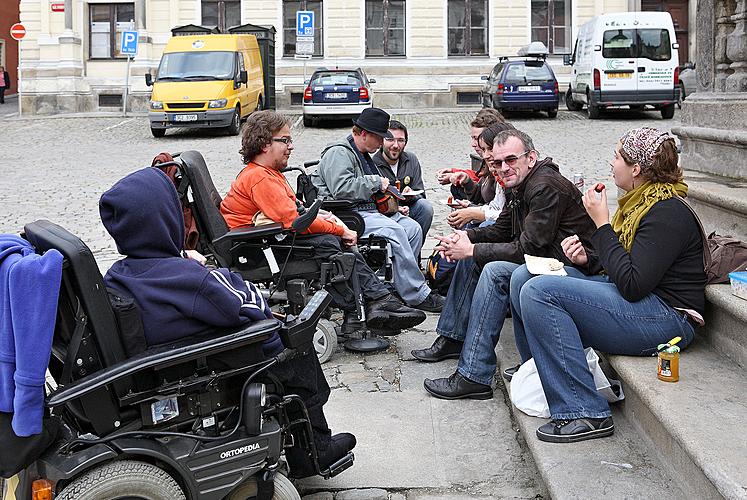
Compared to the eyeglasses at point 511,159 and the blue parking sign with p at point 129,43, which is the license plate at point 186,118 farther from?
the eyeglasses at point 511,159

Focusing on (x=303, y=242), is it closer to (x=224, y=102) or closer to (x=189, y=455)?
(x=189, y=455)

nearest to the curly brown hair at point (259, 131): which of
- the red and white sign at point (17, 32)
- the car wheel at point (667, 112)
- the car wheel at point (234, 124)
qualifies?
the car wheel at point (234, 124)

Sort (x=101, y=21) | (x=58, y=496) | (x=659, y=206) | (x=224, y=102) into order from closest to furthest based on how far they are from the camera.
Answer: (x=58, y=496), (x=659, y=206), (x=224, y=102), (x=101, y=21)

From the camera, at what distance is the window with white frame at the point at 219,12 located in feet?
107

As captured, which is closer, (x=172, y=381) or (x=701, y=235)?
(x=172, y=381)

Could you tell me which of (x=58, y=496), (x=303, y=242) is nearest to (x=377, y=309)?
(x=303, y=242)

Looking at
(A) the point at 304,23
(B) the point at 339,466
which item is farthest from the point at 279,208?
(A) the point at 304,23

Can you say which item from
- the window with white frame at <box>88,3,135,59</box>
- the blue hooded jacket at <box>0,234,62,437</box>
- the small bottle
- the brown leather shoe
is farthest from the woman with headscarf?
the window with white frame at <box>88,3,135,59</box>

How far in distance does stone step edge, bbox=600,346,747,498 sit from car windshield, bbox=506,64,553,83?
2062cm

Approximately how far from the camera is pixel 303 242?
5961 mm

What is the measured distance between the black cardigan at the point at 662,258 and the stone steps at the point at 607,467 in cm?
57

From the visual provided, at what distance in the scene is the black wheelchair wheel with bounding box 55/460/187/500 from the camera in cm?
314

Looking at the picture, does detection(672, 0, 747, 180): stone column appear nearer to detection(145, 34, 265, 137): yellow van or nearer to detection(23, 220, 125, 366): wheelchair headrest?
detection(23, 220, 125, 366): wheelchair headrest

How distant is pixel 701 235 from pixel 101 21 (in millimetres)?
30664
